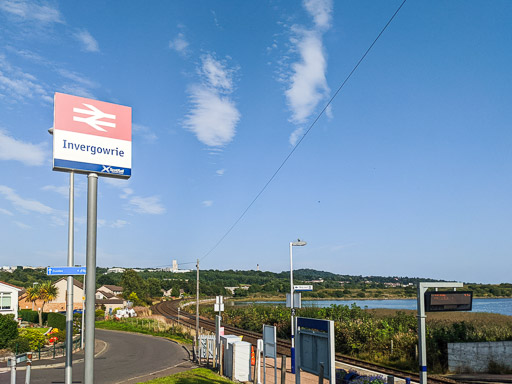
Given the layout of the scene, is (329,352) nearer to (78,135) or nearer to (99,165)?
(99,165)

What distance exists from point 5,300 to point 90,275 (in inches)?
2107

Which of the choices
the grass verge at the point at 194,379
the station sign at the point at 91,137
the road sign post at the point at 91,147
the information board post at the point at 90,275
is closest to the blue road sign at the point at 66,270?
the road sign post at the point at 91,147

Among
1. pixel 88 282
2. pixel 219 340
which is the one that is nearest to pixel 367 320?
pixel 219 340

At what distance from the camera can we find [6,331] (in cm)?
3050

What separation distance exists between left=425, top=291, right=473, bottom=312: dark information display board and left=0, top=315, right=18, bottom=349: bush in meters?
29.2

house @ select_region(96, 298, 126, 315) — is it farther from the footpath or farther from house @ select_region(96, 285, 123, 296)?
the footpath

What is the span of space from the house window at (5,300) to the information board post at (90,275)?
52.9 m

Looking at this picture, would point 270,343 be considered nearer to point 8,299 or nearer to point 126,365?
point 126,365

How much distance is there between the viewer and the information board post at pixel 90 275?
8.94 meters

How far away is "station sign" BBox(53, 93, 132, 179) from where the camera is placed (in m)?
9.45

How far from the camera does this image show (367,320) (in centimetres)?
3234

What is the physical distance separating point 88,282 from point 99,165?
2.40 meters

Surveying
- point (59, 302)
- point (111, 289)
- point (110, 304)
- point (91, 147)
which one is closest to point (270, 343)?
point (91, 147)

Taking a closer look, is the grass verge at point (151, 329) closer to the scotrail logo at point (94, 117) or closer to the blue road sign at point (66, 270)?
the blue road sign at point (66, 270)
